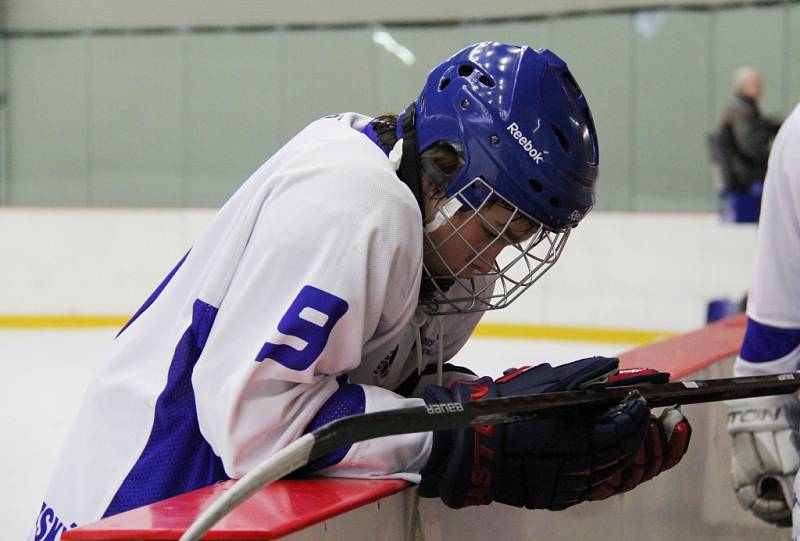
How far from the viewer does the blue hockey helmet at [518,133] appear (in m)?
1.52

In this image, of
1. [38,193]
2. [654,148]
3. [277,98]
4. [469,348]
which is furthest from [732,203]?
[38,193]

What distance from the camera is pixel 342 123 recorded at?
5.12 ft

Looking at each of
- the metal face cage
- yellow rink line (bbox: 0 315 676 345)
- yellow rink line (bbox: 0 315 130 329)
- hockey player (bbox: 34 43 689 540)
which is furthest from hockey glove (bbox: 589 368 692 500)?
yellow rink line (bbox: 0 315 130 329)

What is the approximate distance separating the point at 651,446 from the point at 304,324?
1.73ft

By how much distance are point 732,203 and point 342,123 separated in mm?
6754

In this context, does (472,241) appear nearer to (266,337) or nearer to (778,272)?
(266,337)

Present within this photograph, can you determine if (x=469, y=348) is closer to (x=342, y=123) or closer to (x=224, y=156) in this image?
(x=224, y=156)

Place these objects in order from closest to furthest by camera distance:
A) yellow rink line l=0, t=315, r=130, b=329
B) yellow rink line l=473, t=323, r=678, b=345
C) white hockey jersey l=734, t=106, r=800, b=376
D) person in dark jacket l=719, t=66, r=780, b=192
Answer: white hockey jersey l=734, t=106, r=800, b=376, person in dark jacket l=719, t=66, r=780, b=192, yellow rink line l=473, t=323, r=678, b=345, yellow rink line l=0, t=315, r=130, b=329

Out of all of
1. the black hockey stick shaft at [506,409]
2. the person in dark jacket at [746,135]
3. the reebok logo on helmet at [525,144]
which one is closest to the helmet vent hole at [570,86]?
the reebok logo on helmet at [525,144]

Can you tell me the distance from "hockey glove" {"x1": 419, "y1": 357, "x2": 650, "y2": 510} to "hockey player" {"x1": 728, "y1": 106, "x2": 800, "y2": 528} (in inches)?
18.8

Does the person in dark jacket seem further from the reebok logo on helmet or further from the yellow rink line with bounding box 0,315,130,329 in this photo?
the reebok logo on helmet

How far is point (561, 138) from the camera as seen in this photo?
1556 millimetres

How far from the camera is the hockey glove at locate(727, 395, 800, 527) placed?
1.93 meters

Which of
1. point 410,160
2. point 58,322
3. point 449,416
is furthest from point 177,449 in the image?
point 58,322
